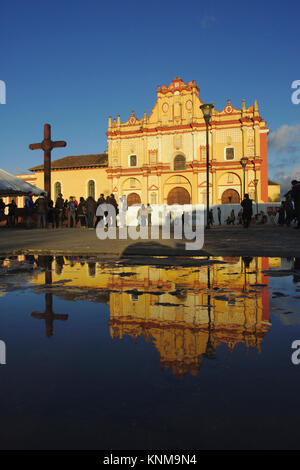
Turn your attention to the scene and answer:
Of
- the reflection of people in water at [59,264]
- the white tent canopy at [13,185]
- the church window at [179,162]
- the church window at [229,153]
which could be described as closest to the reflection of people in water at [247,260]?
the reflection of people in water at [59,264]

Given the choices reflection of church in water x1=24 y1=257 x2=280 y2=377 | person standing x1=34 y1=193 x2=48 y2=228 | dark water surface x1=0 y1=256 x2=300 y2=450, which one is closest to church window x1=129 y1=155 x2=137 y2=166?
person standing x1=34 y1=193 x2=48 y2=228

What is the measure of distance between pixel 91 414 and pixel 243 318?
1.54 meters

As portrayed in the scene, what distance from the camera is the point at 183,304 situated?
3.09 m

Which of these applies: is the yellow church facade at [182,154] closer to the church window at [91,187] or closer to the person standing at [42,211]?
the church window at [91,187]

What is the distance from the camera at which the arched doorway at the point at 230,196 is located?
130ft

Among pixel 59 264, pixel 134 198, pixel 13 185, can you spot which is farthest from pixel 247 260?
pixel 134 198

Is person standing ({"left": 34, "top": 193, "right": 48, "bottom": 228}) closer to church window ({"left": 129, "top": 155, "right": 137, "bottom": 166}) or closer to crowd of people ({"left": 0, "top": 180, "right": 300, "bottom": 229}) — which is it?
crowd of people ({"left": 0, "top": 180, "right": 300, "bottom": 229})

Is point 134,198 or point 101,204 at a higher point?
point 134,198

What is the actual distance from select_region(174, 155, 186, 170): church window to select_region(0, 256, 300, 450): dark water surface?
38918mm

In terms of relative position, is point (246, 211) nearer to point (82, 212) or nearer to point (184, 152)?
point (82, 212)

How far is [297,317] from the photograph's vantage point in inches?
106

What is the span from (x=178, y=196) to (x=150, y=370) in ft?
133

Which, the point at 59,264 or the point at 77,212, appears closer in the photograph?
the point at 59,264
